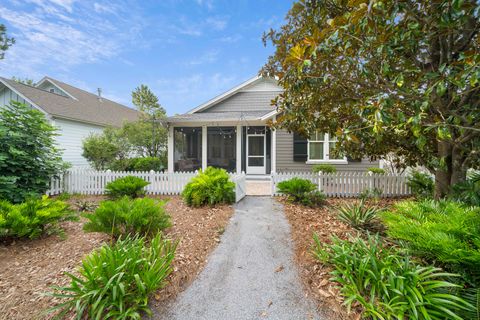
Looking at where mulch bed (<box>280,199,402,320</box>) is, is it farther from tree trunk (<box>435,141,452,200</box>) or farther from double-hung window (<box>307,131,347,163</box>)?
double-hung window (<box>307,131,347,163</box>)

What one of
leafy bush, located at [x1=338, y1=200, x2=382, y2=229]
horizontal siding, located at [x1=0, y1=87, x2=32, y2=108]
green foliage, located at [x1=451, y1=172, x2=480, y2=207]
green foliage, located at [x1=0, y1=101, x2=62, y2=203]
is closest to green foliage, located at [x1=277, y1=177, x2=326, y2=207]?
leafy bush, located at [x1=338, y1=200, x2=382, y2=229]

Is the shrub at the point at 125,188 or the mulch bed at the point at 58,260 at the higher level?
the shrub at the point at 125,188

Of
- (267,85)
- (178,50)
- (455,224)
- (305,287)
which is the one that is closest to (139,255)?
(305,287)

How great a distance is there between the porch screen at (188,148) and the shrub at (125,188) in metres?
5.44

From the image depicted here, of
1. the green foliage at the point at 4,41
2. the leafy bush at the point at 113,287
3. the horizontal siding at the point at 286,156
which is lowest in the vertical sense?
the leafy bush at the point at 113,287

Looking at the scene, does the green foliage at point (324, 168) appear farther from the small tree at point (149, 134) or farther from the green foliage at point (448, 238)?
the small tree at point (149, 134)

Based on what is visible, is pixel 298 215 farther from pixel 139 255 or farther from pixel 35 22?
pixel 35 22

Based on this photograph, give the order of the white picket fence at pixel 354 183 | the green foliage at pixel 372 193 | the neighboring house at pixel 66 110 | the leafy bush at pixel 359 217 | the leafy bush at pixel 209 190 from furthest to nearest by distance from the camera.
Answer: the neighboring house at pixel 66 110, the white picket fence at pixel 354 183, the green foliage at pixel 372 193, the leafy bush at pixel 209 190, the leafy bush at pixel 359 217

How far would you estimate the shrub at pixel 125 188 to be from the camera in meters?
5.80

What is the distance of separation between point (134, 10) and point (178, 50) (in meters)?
4.70

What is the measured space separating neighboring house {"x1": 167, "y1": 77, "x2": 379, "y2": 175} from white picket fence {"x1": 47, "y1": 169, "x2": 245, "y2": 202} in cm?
373

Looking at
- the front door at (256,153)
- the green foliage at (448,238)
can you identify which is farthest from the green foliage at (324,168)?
the green foliage at (448,238)

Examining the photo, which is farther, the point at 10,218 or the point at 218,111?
the point at 218,111

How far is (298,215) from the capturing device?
4727mm
